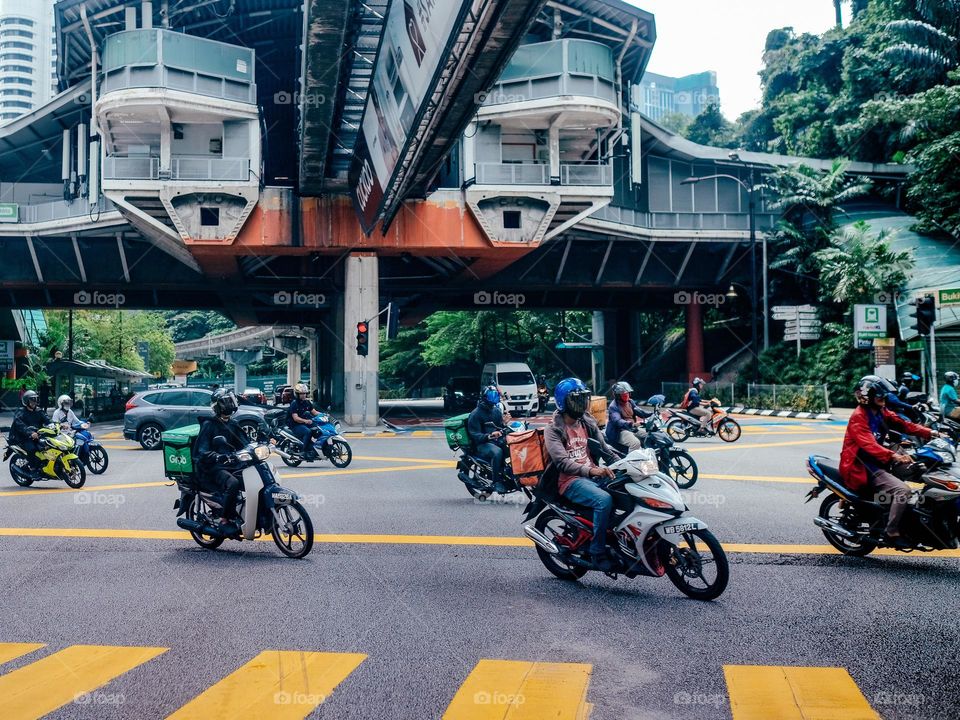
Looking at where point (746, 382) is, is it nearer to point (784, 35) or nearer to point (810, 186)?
point (810, 186)

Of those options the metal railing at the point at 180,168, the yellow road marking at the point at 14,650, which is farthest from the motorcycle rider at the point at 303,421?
the metal railing at the point at 180,168

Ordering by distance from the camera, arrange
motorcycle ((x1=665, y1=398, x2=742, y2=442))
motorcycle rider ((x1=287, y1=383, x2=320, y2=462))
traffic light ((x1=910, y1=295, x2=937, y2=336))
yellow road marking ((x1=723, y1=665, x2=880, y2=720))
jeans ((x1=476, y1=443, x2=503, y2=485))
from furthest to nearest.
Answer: traffic light ((x1=910, y1=295, x2=937, y2=336))
motorcycle ((x1=665, y1=398, x2=742, y2=442))
motorcycle rider ((x1=287, y1=383, x2=320, y2=462))
jeans ((x1=476, y1=443, x2=503, y2=485))
yellow road marking ((x1=723, y1=665, x2=880, y2=720))

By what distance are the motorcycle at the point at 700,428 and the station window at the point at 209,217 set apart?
1827 cm

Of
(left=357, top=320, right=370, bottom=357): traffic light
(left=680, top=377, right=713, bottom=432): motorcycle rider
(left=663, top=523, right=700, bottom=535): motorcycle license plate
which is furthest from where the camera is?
(left=357, top=320, right=370, bottom=357): traffic light

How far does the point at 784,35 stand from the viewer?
64.2 metres

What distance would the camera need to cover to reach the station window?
3070 cm

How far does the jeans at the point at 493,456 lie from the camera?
11.7m

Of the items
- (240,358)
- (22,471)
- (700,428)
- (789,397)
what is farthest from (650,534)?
(240,358)

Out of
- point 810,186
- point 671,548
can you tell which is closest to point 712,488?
point 671,548

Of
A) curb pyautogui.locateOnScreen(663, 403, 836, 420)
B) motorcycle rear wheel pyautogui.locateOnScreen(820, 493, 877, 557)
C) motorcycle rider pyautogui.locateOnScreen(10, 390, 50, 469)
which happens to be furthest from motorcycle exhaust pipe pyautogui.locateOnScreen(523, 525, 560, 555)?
curb pyautogui.locateOnScreen(663, 403, 836, 420)

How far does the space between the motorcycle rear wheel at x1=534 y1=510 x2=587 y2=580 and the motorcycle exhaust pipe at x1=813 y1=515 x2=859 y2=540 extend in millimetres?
2421

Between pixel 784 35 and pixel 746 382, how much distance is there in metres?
36.9

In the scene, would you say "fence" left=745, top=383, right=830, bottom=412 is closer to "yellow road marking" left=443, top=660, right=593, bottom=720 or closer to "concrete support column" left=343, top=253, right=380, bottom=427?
"concrete support column" left=343, top=253, right=380, bottom=427

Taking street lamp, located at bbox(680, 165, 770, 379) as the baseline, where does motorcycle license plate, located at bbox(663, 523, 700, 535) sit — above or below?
below
